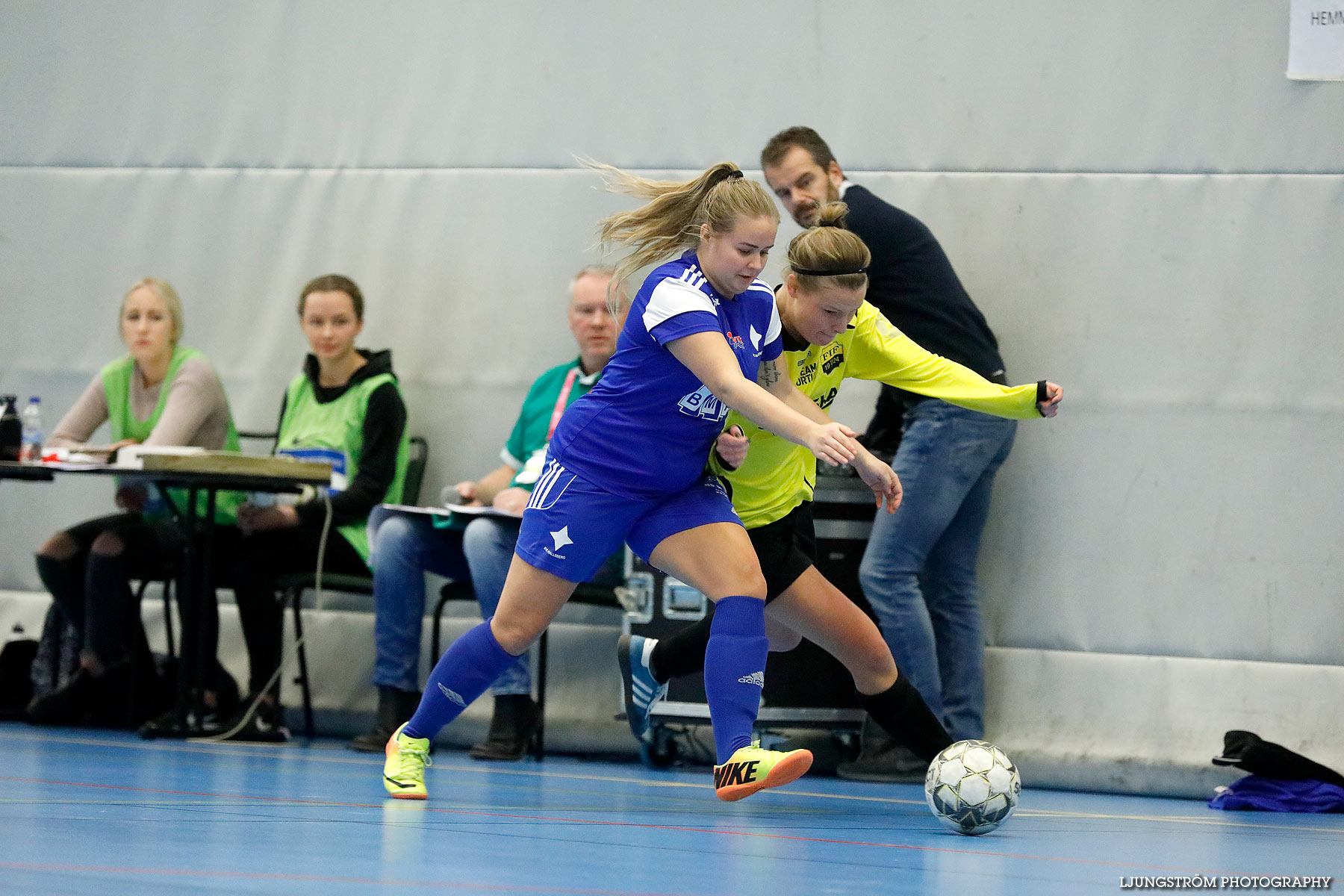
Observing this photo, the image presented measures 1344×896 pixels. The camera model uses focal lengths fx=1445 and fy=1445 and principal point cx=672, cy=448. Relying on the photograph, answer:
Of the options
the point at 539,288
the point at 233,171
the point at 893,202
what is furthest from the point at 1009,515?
the point at 233,171

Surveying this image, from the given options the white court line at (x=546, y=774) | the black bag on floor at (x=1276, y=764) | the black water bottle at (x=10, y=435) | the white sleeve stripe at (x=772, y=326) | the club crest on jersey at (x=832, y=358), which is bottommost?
the white court line at (x=546, y=774)

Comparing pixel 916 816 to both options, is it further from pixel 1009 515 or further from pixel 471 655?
pixel 1009 515

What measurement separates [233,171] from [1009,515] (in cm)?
354

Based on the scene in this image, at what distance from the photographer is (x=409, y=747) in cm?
368

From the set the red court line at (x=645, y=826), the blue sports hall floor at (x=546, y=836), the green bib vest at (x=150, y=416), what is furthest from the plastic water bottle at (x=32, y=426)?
the red court line at (x=645, y=826)

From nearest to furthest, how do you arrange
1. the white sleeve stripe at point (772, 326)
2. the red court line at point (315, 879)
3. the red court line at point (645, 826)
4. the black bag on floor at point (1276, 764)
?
the red court line at point (315, 879) < the red court line at point (645, 826) < the white sleeve stripe at point (772, 326) < the black bag on floor at point (1276, 764)

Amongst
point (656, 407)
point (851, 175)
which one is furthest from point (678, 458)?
point (851, 175)

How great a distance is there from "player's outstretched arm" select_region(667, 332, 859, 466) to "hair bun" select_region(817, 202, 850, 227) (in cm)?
69

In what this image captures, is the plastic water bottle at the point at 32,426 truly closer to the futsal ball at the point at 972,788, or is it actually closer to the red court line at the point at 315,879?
the red court line at the point at 315,879

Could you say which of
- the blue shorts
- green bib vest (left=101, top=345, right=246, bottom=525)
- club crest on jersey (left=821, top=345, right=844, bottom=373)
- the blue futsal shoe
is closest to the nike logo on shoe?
the blue shorts

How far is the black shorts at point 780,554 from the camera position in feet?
12.0

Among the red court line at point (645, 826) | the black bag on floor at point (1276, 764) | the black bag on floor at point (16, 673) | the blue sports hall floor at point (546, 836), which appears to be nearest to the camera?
the blue sports hall floor at point (546, 836)

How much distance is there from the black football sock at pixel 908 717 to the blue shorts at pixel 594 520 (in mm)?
690

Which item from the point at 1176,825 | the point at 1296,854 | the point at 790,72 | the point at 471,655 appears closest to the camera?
the point at 1296,854
